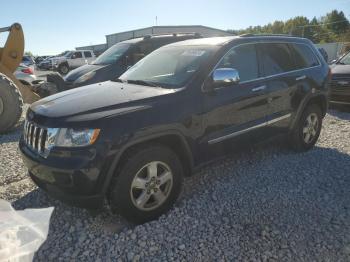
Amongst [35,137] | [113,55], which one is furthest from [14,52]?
[35,137]

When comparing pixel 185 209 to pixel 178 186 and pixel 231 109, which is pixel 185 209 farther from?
pixel 231 109

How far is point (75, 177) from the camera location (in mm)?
2773

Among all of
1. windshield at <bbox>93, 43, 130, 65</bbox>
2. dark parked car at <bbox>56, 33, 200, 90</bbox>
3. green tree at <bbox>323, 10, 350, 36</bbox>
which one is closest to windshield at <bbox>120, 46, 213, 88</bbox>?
dark parked car at <bbox>56, 33, 200, 90</bbox>

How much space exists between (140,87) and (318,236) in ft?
7.57

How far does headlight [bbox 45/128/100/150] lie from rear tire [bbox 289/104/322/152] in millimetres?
3246

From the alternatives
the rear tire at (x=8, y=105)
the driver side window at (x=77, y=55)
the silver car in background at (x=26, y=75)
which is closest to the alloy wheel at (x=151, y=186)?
the rear tire at (x=8, y=105)

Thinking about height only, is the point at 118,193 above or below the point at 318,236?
above

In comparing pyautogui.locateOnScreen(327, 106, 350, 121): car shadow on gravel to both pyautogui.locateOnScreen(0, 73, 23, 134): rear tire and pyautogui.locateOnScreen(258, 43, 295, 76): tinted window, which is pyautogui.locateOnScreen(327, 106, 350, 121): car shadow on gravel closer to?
pyautogui.locateOnScreen(258, 43, 295, 76): tinted window

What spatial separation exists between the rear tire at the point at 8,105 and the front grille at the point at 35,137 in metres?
3.60

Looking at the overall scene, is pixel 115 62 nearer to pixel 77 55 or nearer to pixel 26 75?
pixel 26 75

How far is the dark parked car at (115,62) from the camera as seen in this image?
815 centimetres

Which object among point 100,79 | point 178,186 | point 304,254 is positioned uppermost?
point 100,79

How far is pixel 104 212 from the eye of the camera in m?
3.47

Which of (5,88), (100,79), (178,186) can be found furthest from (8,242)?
(100,79)
